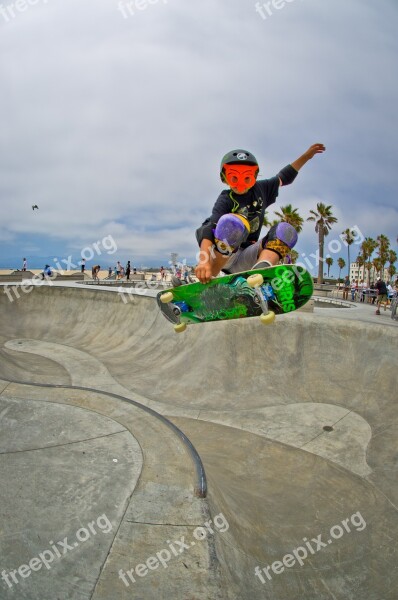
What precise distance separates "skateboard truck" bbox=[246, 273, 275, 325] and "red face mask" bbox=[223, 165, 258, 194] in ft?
3.08

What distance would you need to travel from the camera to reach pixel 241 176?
3754mm

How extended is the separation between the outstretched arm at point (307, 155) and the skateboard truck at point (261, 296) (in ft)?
5.26

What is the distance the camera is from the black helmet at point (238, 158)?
3744mm

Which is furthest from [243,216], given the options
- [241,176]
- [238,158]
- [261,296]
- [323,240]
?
[323,240]

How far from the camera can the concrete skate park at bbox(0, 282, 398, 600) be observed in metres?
2.92

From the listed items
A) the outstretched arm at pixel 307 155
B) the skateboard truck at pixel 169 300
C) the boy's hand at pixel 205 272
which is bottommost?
the skateboard truck at pixel 169 300

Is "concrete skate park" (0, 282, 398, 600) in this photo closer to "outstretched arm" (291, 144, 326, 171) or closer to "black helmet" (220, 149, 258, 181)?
"black helmet" (220, 149, 258, 181)

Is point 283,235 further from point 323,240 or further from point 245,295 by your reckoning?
point 323,240

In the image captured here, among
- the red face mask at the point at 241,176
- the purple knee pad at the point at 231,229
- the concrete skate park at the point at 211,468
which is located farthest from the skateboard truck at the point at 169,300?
the red face mask at the point at 241,176

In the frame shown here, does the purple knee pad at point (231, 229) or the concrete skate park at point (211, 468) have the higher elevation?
the purple knee pad at point (231, 229)

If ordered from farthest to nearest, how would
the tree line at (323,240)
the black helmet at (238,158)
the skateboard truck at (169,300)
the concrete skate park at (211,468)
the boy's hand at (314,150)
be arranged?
the tree line at (323,240)
the skateboard truck at (169,300)
the boy's hand at (314,150)
the black helmet at (238,158)
the concrete skate park at (211,468)

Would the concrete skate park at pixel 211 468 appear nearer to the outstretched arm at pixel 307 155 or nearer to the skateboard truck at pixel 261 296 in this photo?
the skateboard truck at pixel 261 296

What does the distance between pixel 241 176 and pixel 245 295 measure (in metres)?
1.37

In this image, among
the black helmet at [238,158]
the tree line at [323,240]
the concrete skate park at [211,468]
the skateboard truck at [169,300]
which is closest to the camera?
the concrete skate park at [211,468]
